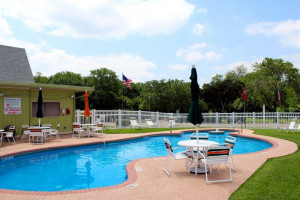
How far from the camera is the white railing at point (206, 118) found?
17.2 m

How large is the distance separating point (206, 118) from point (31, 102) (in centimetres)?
1355

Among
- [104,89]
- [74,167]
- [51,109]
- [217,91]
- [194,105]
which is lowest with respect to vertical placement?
[74,167]

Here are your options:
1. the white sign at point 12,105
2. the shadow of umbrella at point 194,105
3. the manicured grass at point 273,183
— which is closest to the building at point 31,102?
the white sign at point 12,105

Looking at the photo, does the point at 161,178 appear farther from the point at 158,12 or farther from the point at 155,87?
the point at 155,87

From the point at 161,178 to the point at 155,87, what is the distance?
3326cm

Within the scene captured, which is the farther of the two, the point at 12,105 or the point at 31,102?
the point at 31,102

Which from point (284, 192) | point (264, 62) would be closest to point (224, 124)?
point (284, 192)

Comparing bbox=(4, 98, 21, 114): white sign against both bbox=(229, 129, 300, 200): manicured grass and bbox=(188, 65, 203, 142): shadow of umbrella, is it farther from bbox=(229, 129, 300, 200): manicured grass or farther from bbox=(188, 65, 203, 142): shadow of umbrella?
bbox=(229, 129, 300, 200): manicured grass

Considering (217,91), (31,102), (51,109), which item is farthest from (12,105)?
(217,91)

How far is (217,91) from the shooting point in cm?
4228

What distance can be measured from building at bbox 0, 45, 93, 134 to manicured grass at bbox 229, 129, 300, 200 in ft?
36.0

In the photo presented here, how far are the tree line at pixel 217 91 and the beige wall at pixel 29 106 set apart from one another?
49.9 feet

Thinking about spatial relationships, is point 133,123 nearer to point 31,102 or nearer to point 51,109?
point 51,109

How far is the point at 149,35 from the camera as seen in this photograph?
16062mm
